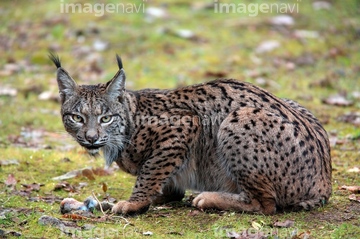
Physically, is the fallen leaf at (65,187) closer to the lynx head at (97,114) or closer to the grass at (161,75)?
the grass at (161,75)

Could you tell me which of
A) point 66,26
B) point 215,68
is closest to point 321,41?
point 215,68

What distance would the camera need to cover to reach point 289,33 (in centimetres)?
1805

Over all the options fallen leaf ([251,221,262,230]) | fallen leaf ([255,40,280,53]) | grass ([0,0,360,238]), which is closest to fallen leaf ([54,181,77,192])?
grass ([0,0,360,238])

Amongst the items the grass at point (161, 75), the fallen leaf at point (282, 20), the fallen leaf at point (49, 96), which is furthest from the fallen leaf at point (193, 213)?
the fallen leaf at point (282, 20)

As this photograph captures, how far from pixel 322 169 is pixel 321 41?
10356 mm

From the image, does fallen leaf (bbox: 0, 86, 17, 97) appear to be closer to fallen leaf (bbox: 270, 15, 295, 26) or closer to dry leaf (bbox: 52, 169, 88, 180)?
dry leaf (bbox: 52, 169, 88, 180)

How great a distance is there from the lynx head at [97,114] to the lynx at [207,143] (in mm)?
12

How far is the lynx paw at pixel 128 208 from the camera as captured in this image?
7.80 meters

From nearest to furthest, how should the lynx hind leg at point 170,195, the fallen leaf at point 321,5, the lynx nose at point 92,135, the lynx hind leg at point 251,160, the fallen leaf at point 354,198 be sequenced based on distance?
the lynx hind leg at point 251,160 < the lynx nose at point 92,135 < the fallen leaf at point 354,198 < the lynx hind leg at point 170,195 < the fallen leaf at point 321,5

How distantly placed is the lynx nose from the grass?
927 mm

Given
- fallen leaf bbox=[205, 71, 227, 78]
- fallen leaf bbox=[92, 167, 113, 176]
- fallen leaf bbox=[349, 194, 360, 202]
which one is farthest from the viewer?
fallen leaf bbox=[205, 71, 227, 78]

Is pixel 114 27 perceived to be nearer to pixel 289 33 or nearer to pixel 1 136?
pixel 289 33

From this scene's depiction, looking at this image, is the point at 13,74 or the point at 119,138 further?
the point at 13,74

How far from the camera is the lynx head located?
7969 millimetres
